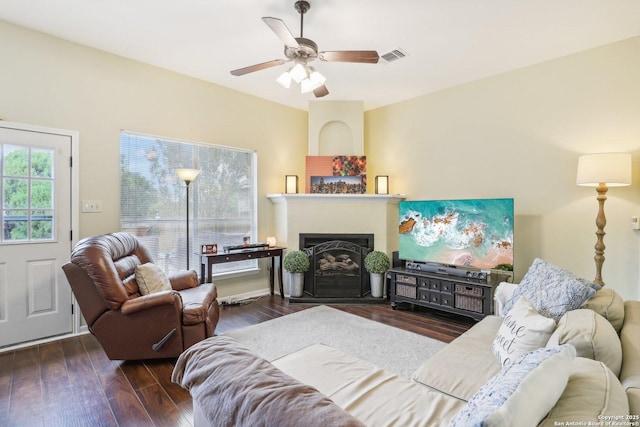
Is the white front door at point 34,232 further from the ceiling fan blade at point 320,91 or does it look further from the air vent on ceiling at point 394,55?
the air vent on ceiling at point 394,55

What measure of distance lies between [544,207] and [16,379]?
4.99m

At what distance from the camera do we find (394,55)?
3.31m

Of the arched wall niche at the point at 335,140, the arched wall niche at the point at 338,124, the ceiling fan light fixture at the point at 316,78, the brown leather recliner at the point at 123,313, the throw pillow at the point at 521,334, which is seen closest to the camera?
the throw pillow at the point at 521,334

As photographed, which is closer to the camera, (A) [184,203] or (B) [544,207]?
(B) [544,207]

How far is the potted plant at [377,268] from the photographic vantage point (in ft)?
13.8

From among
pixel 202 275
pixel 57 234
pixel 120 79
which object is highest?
pixel 120 79

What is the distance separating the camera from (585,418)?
0.77m

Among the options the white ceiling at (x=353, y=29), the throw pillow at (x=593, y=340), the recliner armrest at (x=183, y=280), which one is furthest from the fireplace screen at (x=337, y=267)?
the throw pillow at (x=593, y=340)

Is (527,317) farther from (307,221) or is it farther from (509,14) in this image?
(307,221)

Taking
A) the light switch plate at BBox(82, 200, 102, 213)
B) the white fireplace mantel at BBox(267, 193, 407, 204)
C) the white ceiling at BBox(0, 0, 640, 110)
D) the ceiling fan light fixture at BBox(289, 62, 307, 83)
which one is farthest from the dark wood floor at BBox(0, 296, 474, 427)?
the white ceiling at BBox(0, 0, 640, 110)

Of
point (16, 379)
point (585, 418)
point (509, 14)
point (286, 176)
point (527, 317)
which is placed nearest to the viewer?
point (585, 418)

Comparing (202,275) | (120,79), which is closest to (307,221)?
(202,275)

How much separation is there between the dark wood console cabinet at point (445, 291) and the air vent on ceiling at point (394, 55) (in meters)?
2.48

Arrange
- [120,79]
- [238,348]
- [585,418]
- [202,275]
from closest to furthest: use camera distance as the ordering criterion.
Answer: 1. [585,418]
2. [238,348]
3. [120,79]
4. [202,275]
